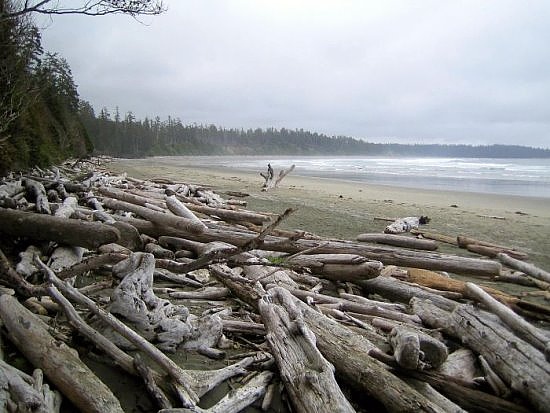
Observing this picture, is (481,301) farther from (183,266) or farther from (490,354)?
(183,266)

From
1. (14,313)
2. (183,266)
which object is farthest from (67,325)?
(183,266)

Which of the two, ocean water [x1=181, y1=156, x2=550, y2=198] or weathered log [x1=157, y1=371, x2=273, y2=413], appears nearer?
weathered log [x1=157, y1=371, x2=273, y2=413]

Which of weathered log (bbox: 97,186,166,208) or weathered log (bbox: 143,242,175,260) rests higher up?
weathered log (bbox: 97,186,166,208)

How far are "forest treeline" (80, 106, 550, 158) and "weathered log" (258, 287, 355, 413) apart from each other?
91.3 meters

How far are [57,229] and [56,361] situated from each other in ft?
8.08

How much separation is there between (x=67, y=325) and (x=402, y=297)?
3.91 metres

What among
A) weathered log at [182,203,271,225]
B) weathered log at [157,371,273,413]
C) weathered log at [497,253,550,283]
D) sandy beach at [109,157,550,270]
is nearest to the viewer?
weathered log at [157,371,273,413]

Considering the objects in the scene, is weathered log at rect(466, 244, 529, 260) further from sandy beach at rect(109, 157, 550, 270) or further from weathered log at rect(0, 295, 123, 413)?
weathered log at rect(0, 295, 123, 413)

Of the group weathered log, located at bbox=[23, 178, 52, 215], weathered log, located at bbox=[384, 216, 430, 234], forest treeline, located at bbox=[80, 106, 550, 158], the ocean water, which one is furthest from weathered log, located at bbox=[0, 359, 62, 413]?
forest treeline, located at bbox=[80, 106, 550, 158]

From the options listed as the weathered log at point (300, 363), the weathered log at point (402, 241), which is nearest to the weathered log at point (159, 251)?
the weathered log at point (300, 363)

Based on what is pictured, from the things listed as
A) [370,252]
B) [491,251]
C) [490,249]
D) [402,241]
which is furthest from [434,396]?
[490,249]

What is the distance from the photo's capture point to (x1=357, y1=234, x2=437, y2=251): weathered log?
8.18 m

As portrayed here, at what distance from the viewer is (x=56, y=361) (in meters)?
2.49

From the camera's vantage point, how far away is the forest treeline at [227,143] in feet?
309
